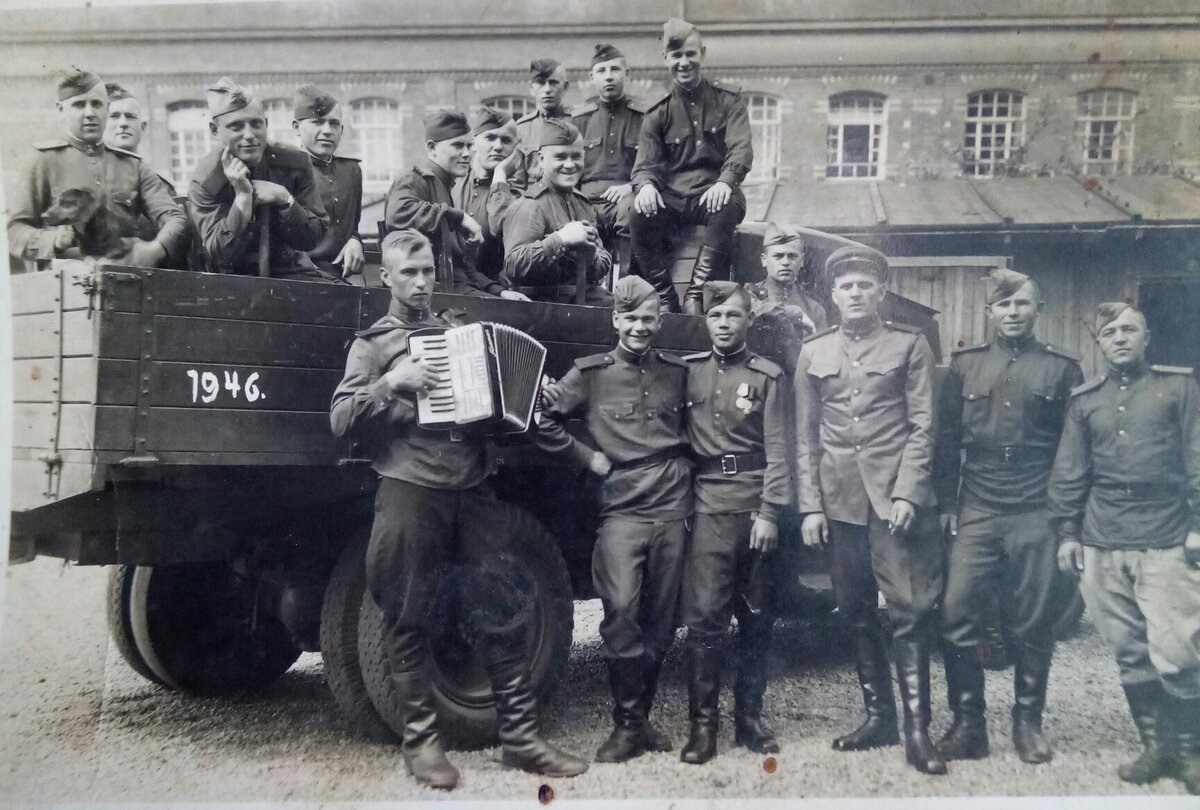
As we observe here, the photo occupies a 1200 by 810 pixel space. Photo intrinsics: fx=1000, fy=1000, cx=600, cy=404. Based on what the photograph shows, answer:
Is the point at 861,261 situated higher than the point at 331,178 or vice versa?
the point at 331,178

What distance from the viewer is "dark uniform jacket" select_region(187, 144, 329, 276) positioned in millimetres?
3691

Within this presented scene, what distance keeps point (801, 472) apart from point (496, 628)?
1274 mm

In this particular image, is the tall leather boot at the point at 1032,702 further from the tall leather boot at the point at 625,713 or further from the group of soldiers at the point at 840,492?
the tall leather boot at the point at 625,713

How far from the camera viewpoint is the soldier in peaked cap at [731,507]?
3639 mm

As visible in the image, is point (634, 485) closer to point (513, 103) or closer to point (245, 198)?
point (245, 198)

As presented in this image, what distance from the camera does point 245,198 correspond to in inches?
143

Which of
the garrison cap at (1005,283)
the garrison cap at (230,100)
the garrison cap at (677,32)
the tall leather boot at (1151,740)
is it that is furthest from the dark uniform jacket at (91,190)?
the tall leather boot at (1151,740)

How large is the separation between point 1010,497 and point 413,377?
2.20m

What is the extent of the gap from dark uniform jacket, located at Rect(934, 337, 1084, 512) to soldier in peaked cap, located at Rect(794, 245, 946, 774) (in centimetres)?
15

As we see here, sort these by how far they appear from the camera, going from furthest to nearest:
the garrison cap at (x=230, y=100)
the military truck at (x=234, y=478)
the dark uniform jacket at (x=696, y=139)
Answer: the dark uniform jacket at (x=696, y=139)
the garrison cap at (x=230, y=100)
the military truck at (x=234, y=478)

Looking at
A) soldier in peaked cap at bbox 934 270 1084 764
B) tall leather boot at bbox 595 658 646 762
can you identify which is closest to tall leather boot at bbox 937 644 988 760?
soldier in peaked cap at bbox 934 270 1084 764

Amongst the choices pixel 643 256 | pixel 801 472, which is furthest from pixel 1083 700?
pixel 643 256

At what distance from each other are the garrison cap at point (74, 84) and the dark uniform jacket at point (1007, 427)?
3.46 meters

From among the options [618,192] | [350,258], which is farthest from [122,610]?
[618,192]
